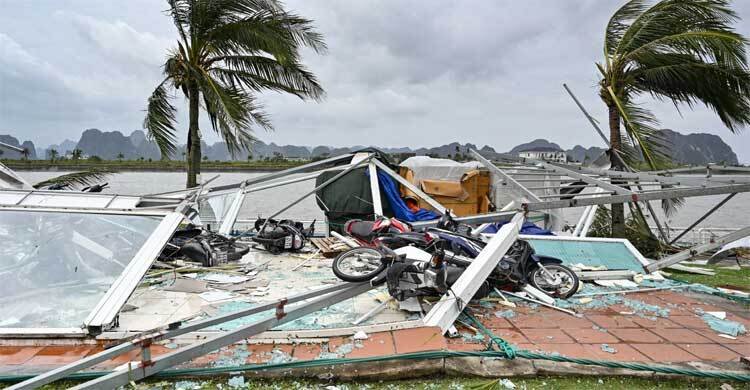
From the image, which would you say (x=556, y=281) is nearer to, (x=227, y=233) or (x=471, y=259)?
(x=471, y=259)

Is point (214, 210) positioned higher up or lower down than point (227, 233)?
higher up

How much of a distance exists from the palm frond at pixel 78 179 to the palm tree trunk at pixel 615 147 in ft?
38.1

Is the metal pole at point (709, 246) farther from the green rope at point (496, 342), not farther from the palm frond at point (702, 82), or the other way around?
the palm frond at point (702, 82)

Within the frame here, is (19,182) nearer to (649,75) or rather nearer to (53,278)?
(53,278)

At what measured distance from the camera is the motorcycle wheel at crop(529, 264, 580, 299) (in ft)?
15.0

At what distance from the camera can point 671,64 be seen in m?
8.48

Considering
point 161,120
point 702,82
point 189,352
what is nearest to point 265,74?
point 161,120

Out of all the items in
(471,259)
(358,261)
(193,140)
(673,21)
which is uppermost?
(673,21)

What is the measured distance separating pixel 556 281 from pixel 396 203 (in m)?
4.73

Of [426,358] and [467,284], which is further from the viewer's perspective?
[467,284]

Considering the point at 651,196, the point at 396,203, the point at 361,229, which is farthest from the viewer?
the point at 396,203

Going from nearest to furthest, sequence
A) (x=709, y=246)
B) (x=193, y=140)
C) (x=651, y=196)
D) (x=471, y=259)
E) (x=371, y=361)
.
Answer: (x=371, y=361), (x=471, y=259), (x=651, y=196), (x=709, y=246), (x=193, y=140)

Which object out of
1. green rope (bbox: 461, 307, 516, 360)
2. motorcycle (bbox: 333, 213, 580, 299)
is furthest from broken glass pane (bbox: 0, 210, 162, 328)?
green rope (bbox: 461, 307, 516, 360)

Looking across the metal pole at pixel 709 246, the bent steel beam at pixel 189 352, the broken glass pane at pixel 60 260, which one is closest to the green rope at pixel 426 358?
the bent steel beam at pixel 189 352
